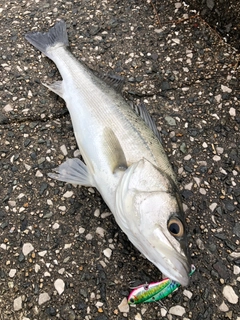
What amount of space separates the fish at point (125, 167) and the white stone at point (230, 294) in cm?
61

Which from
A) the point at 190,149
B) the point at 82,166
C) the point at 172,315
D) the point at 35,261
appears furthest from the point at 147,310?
the point at 190,149

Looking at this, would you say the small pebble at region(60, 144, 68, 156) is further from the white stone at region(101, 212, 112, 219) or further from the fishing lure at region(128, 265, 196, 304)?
the fishing lure at region(128, 265, 196, 304)

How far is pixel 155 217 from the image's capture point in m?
2.45

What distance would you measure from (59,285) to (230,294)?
1221 millimetres

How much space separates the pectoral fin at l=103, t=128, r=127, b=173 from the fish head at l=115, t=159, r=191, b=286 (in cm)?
10

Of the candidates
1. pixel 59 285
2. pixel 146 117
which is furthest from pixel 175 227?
pixel 146 117

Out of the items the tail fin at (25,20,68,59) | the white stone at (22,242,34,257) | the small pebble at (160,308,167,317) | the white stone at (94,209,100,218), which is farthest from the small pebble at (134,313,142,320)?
the tail fin at (25,20,68,59)

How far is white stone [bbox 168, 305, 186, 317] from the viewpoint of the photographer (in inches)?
103

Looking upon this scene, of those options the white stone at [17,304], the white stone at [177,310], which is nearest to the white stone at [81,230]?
the white stone at [17,304]

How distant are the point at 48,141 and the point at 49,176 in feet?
Answer: 1.25

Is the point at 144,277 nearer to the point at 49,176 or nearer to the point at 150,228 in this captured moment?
the point at 150,228

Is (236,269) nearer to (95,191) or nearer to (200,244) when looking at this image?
(200,244)

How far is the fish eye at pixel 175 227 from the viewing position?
2389mm

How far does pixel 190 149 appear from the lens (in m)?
3.40
